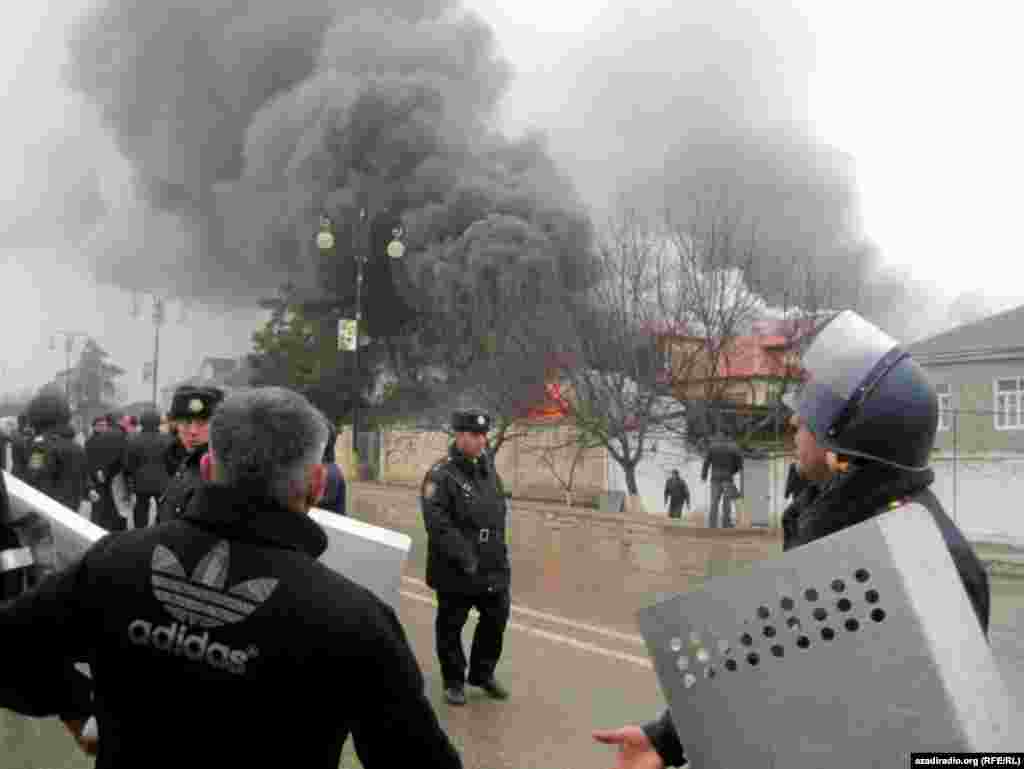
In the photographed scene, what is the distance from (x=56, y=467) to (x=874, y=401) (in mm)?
6574

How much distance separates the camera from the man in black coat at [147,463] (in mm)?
8312

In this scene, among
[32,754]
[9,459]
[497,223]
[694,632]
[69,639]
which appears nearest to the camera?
[694,632]

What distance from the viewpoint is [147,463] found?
837cm

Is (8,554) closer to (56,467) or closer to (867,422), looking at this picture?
(867,422)

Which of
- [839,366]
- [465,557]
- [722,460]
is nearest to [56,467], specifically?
Answer: [465,557]

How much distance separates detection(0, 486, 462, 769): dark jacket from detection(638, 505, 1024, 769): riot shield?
1.51 ft

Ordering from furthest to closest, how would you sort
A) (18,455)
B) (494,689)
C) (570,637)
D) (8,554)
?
(18,455)
(570,637)
(494,689)
(8,554)

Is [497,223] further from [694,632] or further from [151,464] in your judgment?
[694,632]

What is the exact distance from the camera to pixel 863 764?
49.5 inches

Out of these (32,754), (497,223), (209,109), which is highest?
(209,109)

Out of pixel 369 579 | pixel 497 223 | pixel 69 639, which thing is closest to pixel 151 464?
pixel 369 579

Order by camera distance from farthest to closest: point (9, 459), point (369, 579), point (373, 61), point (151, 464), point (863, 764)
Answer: point (373, 61) → point (9, 459) → point (151, 464) → point (369, 579) → point (863, 764)

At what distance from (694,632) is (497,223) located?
1211 inches

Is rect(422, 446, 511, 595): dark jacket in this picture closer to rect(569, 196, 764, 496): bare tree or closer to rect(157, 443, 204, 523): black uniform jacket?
rect(157, 443, 204, 523): black uniform jacket
